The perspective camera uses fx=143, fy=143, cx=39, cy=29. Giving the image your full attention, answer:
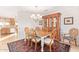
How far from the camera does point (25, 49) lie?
91.7 inches

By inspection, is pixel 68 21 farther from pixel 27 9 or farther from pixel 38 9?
pixel 27 9

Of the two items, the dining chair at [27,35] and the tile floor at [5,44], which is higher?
the dining chair at [27,35]

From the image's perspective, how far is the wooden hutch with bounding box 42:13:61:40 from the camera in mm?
2254

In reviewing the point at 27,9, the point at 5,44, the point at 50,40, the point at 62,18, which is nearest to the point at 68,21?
the point at 62,18

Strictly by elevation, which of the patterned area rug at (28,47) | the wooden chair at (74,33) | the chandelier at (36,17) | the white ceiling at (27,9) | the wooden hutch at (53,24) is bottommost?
the patterned area rug at (28,47)

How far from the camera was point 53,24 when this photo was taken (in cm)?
226

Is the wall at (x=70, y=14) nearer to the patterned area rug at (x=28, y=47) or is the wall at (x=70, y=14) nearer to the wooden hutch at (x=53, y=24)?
the wooden hutch at (x=53, y=24)

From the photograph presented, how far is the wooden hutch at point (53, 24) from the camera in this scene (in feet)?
7.39

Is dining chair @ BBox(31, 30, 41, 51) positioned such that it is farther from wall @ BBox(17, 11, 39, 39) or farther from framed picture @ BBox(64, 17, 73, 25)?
framed picture @ BBox(64, 17, 73, 25)

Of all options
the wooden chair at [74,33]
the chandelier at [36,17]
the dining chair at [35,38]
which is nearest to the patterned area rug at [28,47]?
the dining chair at [35,38]

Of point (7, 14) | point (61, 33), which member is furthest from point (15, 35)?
point (61, 33)

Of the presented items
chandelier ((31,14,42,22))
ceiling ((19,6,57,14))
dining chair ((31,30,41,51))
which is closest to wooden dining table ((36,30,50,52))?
dining chair ((31,30,41,51))
